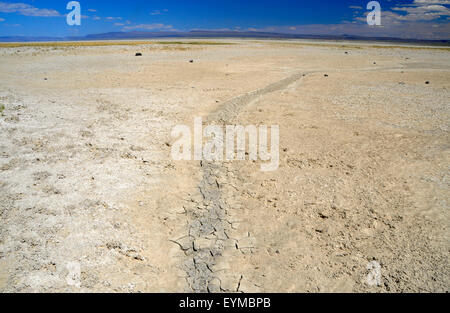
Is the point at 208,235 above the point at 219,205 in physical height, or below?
below

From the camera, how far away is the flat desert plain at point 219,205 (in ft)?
13.9

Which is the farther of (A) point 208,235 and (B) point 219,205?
(B) point 219,205

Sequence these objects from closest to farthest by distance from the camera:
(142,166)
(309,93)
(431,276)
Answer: (431,276) → (142,166) → (309,93)

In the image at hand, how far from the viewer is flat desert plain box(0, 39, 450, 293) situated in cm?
423

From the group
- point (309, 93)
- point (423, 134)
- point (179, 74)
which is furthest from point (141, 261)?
point (179, 74)

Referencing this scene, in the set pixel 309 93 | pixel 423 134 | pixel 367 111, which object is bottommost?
pixel 423 134

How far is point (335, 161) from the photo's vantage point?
7.79m

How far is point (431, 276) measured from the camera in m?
4.15

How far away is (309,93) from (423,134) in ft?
25.2

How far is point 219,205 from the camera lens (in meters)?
6.04
